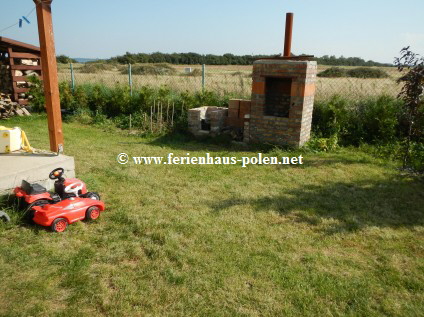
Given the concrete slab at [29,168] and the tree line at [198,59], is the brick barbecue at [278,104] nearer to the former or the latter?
the concrete slab at [29,168]

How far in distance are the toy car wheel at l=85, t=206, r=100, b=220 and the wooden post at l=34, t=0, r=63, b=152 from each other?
1429 mm

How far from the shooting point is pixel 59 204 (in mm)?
3811

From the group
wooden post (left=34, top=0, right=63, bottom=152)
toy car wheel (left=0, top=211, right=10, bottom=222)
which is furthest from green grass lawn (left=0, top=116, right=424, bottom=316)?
wooden post (left=34, top=0, right=63, bottom=152)

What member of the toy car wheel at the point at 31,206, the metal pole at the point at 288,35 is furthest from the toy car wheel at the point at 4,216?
the metal pole at the point at 288,35

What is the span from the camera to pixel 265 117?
24.8 feet

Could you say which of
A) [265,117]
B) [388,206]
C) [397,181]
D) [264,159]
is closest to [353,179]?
[397,181]

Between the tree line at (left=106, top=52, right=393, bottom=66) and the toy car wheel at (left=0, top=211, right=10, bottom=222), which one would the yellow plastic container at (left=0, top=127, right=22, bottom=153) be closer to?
the toy car wheel at (left=0, top=211, right=10, bottom=222)

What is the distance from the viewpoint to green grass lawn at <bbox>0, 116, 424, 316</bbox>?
269cm

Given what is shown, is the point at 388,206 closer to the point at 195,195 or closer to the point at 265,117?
the point at 195,195

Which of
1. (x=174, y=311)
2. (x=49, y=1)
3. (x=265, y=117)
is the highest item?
(x=49, y=1)

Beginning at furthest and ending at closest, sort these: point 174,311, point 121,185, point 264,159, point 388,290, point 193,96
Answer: point 193,96 → point 264,159 → point 121,185 → point 388,290 → point 174,311

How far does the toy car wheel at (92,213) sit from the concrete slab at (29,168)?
0.93 meters

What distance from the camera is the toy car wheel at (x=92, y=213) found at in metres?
3.96

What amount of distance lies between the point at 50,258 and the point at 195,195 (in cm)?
219
